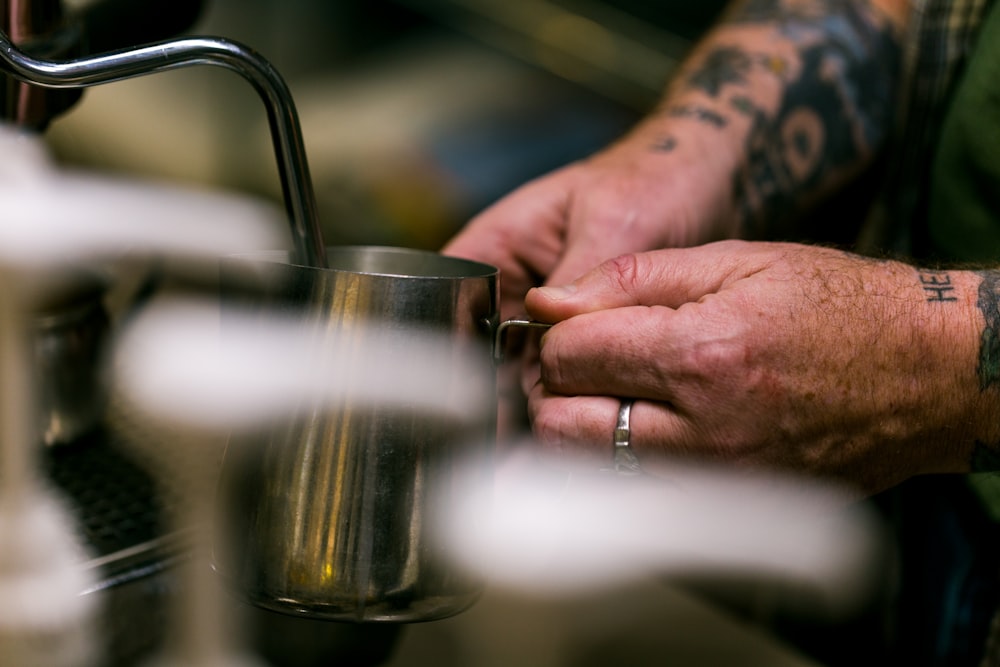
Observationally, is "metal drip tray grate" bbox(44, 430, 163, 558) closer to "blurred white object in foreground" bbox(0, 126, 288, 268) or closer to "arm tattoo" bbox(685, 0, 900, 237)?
"blurred white object in foreground" bbox(0, 126, 288, 268)

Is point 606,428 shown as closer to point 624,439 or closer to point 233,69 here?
point 624,439

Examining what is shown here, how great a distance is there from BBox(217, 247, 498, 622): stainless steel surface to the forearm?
30 centimetres

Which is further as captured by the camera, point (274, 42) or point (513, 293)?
point (274, 42)

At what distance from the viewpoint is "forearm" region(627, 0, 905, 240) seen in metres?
0.60

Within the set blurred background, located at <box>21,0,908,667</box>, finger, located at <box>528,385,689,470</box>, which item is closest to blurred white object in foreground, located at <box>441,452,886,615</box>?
finger, located at <box>528,385,689,470</box>

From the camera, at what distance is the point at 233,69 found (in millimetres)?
327

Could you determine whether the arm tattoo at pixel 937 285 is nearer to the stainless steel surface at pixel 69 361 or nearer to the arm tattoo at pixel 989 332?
the arm tattoo at pixel 989 332

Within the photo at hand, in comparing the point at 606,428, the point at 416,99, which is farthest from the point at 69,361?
the point at 416,99

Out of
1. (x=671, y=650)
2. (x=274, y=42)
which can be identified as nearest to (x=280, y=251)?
(x=671, y=650)

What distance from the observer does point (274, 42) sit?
1.13 m

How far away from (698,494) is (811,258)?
0.11m

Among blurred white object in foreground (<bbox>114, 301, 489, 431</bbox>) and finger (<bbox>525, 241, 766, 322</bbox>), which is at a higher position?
finger (<bbox>525, 241, 766, 322</bbox>)

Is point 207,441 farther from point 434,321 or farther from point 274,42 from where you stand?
point 274,42

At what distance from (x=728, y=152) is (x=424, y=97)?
0.66 meters
